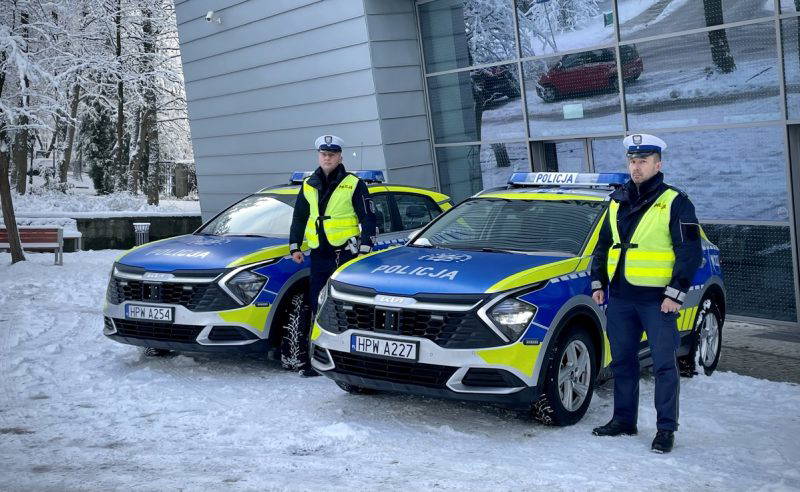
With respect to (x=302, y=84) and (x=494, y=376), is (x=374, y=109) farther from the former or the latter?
(x=494, y=376)

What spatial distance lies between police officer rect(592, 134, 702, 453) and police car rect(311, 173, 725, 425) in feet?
1.15

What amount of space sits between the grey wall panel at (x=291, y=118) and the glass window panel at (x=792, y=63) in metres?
5.88

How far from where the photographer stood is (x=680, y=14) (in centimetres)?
1085

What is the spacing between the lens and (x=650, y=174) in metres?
6.16

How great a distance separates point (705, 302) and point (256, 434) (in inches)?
144

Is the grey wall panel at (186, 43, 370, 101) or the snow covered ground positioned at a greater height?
the grey wall panel at (186, 43, 370, 101)

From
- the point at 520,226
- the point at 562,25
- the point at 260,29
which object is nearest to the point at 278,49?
the point at 260,29

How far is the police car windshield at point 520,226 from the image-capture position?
7293 mm

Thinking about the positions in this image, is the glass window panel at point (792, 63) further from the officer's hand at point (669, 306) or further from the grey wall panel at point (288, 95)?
the grey wall panel at point (288, 95)

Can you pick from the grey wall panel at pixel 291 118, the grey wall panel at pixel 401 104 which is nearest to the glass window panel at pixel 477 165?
the grey wall panel at pixel 401 104

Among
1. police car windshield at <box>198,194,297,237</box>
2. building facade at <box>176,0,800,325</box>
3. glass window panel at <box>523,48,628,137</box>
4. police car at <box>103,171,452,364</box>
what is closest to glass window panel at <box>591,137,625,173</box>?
building facade at <box>176,0,800,325</box>

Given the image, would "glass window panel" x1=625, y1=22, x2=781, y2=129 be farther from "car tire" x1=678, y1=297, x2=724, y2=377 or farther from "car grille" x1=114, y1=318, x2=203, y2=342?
"car grille" x1=114, y1=318, x2=203, y2=342

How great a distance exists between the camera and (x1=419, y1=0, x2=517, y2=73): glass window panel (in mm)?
13344

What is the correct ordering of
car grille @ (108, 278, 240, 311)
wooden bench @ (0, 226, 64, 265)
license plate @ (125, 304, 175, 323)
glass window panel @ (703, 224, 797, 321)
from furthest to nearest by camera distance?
wooden bench @ (0, 226, 64, 265) → glass window panel @ (703, 224, 797, 321) → license plate @ (125, 304, 175, 323) → car grille @ (108, 278, 240, 311)
